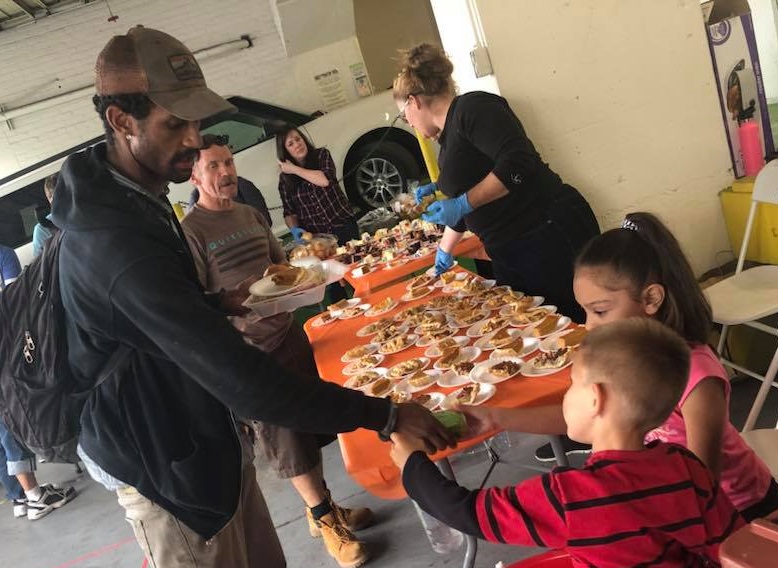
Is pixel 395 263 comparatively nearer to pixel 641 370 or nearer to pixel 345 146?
pixel 641 370

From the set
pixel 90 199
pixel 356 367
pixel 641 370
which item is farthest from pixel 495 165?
pixel 90 199

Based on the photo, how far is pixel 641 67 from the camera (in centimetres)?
351

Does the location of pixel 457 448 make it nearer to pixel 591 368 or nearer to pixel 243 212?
pixel 591 368

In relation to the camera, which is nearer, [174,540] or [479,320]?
[174,540]

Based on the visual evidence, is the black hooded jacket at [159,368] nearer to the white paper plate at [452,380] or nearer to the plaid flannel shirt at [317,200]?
the white paper plate at [452,380]

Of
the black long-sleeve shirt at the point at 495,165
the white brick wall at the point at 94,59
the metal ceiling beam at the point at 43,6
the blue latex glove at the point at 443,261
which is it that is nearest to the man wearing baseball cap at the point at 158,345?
the black long-sleeve shirt at the point at 495,165

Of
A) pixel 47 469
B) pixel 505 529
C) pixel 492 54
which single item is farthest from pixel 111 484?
pixel 47 469

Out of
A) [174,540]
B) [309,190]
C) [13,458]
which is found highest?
[309,190]

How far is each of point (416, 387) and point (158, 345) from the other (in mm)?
951

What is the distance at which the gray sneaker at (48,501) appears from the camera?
15.8ft

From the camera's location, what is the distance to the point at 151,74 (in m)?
1.44

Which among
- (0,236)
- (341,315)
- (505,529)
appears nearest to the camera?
(505,529)

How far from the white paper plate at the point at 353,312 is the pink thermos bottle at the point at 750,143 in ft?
7.82

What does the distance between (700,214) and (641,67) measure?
0.93 meters
